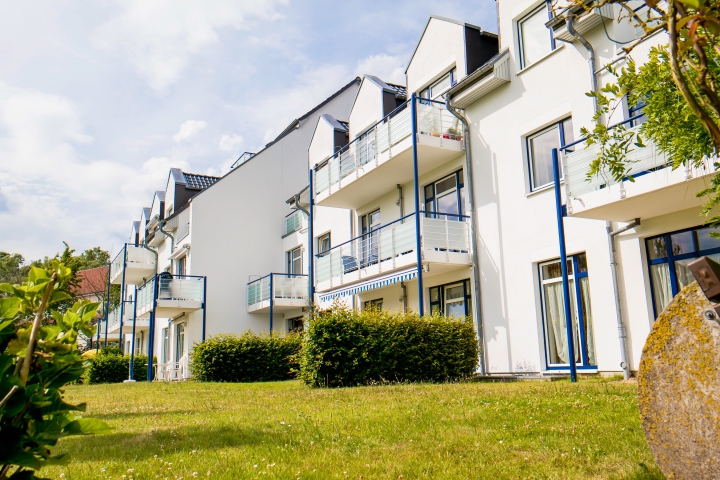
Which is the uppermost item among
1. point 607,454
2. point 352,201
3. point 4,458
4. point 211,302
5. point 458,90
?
point 458,90

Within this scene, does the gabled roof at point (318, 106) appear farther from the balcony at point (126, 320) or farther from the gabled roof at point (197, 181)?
the balcony at point (126, 320)

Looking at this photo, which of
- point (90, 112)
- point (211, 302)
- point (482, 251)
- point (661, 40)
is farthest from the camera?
point (211, 302)

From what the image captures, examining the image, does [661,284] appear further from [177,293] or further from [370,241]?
[177,293]

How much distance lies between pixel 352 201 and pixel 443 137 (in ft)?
19.2

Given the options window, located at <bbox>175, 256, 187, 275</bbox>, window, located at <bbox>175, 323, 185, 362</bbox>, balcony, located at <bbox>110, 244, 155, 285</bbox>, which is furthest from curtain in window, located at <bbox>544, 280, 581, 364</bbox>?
balcony, located at <bbox>110, 244, 155, 285</bbox>

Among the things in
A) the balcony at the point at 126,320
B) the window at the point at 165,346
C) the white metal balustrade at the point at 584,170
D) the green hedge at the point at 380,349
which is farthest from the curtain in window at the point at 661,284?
the balcony at the point at 126,320

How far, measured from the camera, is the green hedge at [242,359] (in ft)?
69.9

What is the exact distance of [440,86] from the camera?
61.8 feet

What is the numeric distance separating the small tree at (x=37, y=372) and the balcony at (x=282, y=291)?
78.2ft

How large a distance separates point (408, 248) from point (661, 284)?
665cm

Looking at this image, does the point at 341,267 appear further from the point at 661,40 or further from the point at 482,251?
the point at 661,40

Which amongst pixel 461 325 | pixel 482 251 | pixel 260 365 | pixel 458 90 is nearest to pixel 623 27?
pixel 458 90

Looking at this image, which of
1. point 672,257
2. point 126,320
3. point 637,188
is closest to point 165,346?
point 126,320

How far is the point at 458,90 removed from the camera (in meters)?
17.0
